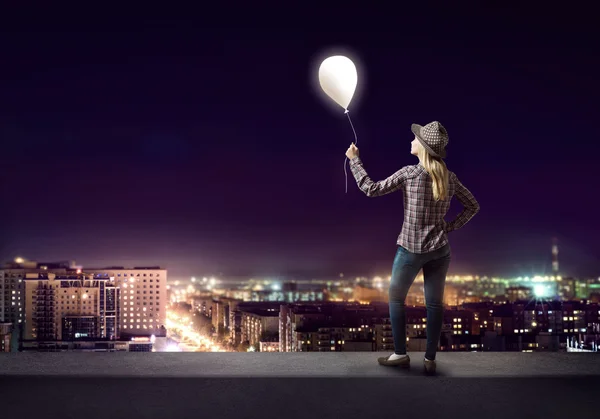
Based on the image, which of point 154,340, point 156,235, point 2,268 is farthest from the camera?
point 156,235

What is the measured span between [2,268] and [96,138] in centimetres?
530

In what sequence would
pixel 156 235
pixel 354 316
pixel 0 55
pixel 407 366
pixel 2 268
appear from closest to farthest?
pixel 407 366 → pixel 0 55 → pixel 354 316 → pixel 2 268 → pixel 156 235

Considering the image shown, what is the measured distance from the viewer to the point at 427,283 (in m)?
3.32

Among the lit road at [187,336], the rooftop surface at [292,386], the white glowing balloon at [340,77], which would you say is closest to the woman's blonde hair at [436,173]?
the white glowing balloon at [340,77]

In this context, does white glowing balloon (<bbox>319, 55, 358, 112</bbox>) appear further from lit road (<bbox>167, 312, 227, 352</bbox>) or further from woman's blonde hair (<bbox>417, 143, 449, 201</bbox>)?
lit road (<bbox>167, 312, 227, 352</bbox>)

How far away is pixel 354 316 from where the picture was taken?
1505 centimetres

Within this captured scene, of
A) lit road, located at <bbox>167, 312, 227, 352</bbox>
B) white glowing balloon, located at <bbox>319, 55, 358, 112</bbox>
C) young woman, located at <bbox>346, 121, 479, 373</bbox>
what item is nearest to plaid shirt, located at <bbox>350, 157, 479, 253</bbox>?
young woman, located at <bbox>346, 121, 479, 373</bbox>

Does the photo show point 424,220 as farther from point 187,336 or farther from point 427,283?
point 187,336

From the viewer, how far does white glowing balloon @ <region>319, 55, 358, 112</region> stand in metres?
→ 3.65

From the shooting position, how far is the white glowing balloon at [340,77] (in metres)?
3.65

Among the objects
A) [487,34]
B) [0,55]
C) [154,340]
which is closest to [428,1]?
[487,34]

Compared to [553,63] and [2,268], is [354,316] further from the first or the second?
[2,268]

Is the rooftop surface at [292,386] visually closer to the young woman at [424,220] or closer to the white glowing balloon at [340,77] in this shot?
the young woman at [424,220]

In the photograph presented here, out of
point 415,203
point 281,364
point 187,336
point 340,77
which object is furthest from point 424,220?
point 187,336
